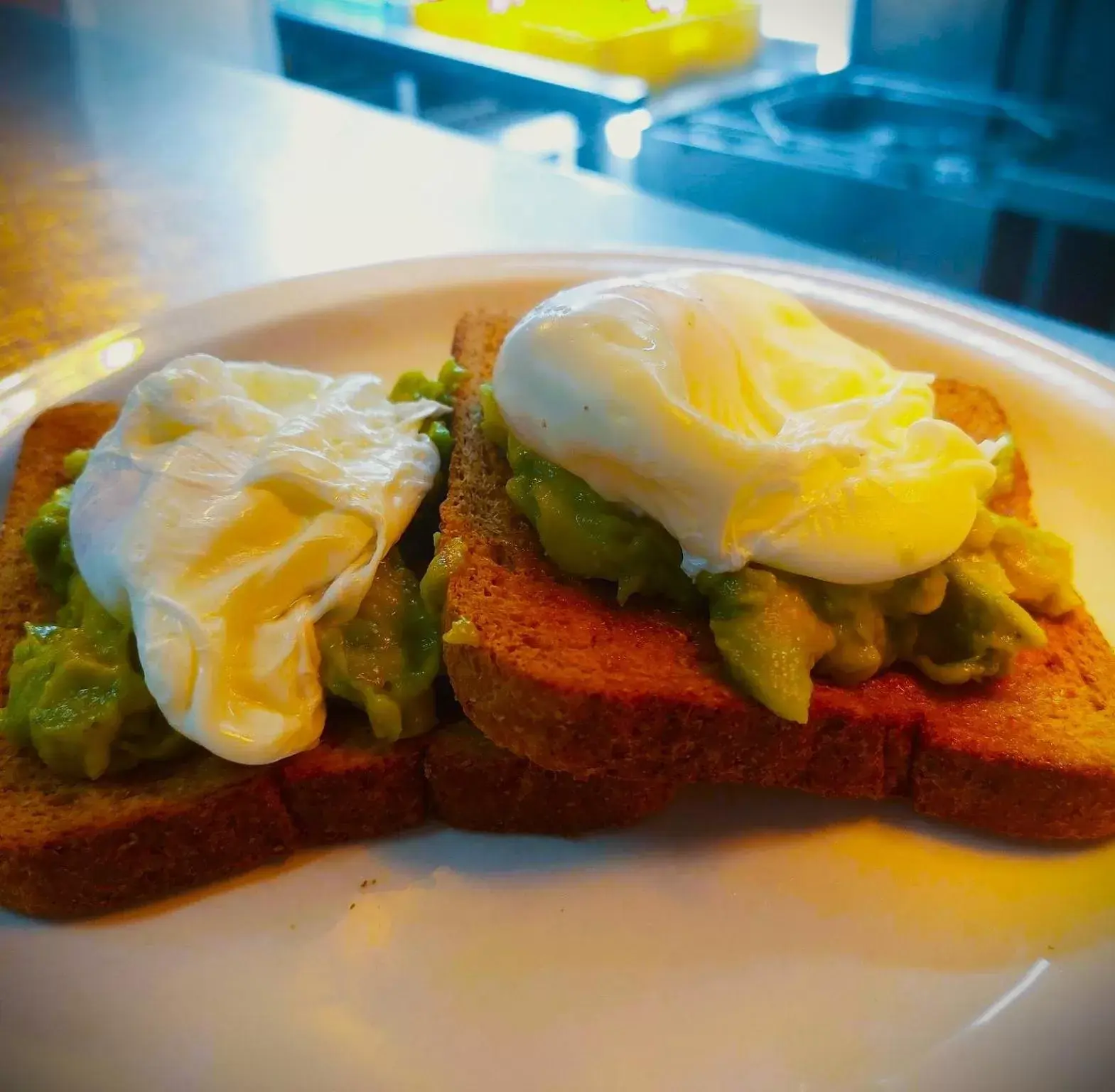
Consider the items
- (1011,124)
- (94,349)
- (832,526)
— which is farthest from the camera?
(1011,124)

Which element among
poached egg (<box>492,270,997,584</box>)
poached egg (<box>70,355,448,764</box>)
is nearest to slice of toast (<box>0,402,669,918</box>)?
poached egg (<box>70,355,448,764</box>)

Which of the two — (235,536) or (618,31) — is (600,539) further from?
(618,31)

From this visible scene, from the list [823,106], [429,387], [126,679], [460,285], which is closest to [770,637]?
[126,679]

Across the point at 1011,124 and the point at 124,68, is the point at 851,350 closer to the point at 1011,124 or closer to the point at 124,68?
the point at 1011,124

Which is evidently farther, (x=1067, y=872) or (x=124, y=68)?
(x=124, y=68)

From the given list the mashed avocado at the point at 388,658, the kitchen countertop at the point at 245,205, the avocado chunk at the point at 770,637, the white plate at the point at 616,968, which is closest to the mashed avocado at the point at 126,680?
Answer: the mashed avocado at the point at 388,658

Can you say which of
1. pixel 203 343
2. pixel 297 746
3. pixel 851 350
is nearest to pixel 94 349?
pixel 203 343

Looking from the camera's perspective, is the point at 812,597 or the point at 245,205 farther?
the point at 245,205
